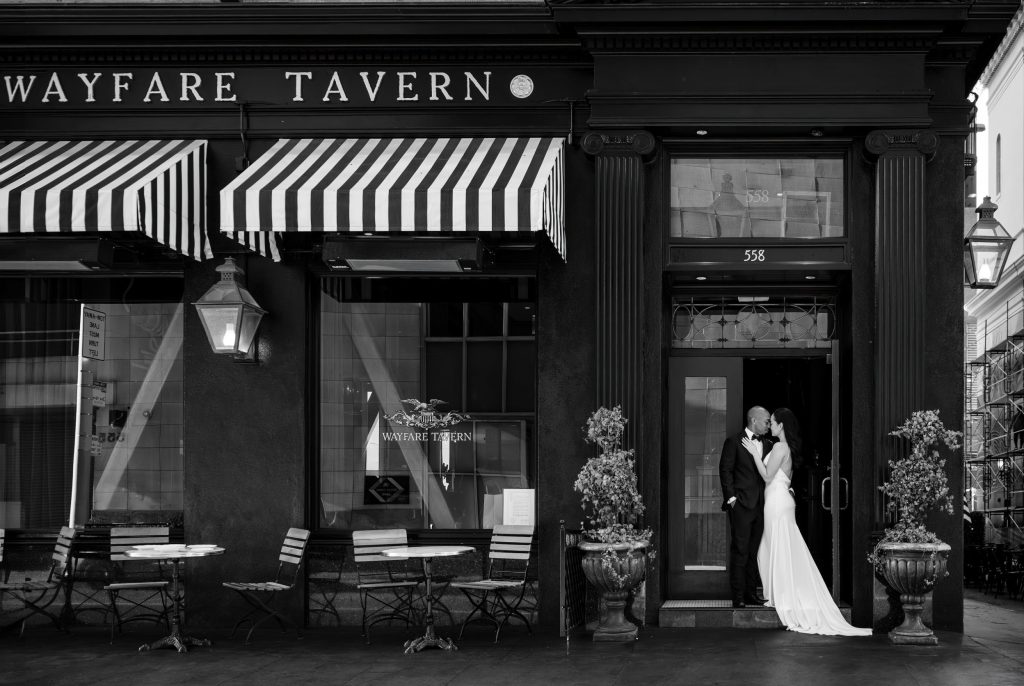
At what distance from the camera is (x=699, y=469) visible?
12680 mm

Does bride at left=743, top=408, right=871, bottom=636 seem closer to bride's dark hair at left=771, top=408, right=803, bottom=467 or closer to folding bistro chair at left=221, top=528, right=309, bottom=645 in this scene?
bride's dark hair at left=771, top=408, right=803, bottom=467

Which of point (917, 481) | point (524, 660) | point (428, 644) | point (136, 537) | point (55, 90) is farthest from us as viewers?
point (55, 90)

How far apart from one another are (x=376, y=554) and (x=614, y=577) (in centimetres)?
225

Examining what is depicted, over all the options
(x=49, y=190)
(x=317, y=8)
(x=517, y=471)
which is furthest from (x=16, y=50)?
(x=517, y=471)

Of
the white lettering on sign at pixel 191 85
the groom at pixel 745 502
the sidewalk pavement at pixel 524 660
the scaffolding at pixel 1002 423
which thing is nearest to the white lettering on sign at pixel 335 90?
the white lettering on sign at pixel 191 85

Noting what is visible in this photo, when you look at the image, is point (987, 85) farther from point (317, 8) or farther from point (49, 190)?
point (49, 190)

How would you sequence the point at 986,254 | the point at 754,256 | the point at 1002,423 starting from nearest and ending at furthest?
the point at 754,256 < the point at 986,254 < the point at 1002,423

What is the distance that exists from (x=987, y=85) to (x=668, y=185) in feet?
73.3

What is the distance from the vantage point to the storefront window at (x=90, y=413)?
510 inches

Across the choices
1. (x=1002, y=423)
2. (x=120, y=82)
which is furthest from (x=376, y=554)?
(x=1002, y=423)

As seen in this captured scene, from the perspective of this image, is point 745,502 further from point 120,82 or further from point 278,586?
point 120,82

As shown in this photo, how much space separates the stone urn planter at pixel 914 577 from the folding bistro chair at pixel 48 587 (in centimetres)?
783

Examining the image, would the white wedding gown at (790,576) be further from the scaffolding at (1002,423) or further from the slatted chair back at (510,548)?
the scaffolding at (1002,423)

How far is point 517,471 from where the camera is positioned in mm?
12656
